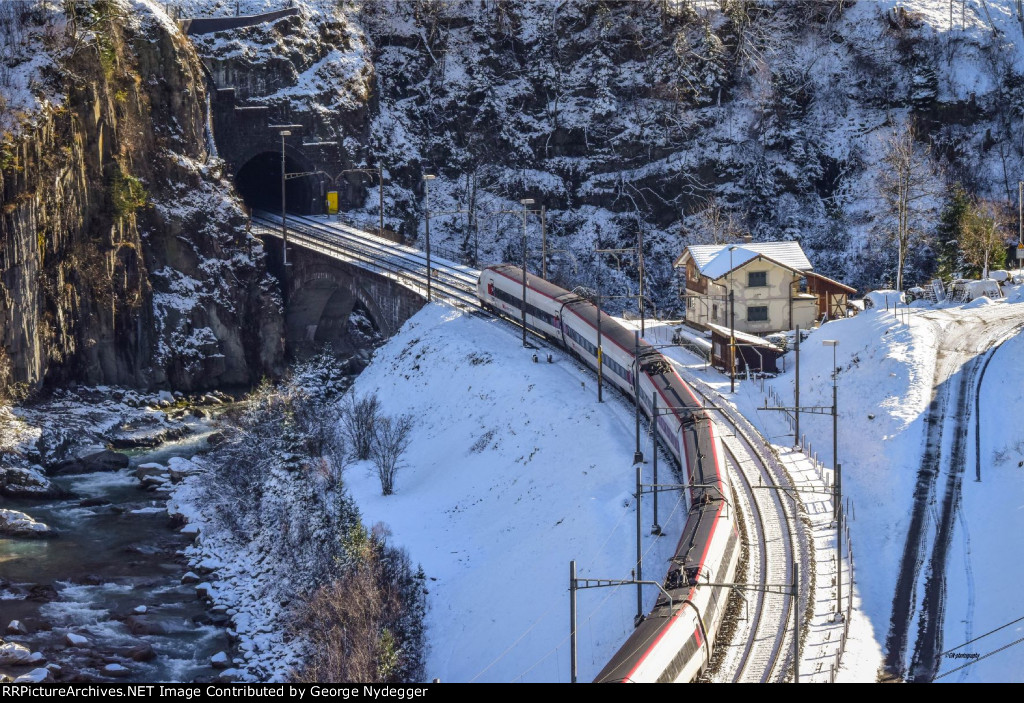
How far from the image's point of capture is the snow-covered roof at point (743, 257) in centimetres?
8019

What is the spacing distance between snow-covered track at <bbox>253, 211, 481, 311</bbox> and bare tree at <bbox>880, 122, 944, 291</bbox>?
3639 centimetres

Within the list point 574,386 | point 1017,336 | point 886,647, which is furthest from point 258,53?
point 886,647

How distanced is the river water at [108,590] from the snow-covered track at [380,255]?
2478 centimetres

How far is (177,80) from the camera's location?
92312 millimetres

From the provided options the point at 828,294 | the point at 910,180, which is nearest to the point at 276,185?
the point at 828,294

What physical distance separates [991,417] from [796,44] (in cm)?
6595

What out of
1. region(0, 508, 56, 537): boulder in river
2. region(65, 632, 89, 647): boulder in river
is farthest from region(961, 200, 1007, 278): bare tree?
region(65, 632, 89, 647): boulder in river

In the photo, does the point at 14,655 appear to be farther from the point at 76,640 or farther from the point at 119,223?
the point at 119,223

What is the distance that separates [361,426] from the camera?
70562mm

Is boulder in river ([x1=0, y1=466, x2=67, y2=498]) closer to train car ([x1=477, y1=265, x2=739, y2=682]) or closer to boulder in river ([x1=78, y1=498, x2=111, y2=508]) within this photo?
boulder in river ([x1=78, y1=498, x2=111, y2=508])

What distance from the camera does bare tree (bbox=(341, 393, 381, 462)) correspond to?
6969cm

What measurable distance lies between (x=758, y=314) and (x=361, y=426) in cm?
2792

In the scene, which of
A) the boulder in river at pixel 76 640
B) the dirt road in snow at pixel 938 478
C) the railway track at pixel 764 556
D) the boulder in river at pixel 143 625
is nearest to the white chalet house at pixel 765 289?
the dirt road in snow at pixel 938 478
